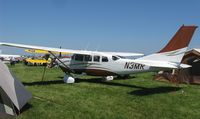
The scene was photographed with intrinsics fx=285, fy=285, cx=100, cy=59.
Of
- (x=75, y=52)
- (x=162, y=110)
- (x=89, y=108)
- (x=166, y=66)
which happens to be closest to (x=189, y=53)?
(x=166, y=66)

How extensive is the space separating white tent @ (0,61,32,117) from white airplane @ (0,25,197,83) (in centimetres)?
730

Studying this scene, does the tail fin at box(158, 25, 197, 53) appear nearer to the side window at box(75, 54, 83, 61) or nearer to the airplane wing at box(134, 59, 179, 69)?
the airplane wing at box(134, 59, 179, 69)

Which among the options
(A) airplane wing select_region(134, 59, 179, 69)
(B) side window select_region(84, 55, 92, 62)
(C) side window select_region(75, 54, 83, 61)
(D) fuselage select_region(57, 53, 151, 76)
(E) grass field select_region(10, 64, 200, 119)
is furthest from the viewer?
(C) side window select_region(75, 54, 83, 61)

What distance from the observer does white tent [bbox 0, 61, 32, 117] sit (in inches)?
320

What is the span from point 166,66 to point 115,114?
5804mm

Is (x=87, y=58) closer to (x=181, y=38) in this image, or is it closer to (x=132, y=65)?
(x=132, y=65)

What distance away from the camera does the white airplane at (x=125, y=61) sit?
14.6 metres

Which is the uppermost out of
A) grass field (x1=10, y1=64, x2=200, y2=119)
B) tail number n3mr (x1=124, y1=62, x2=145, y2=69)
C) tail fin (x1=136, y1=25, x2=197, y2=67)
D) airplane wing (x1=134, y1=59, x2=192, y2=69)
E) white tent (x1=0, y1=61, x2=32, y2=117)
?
tail fin (x1=136, y1=25, x2=197, y2=67)

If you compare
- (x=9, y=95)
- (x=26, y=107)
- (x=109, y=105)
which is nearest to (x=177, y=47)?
(x=109, y=105)

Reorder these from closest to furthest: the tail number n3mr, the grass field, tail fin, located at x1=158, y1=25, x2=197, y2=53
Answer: the grass field, tail fin, located at x1=158, y1=25, x2=197, y2=53, the tail number n3mr

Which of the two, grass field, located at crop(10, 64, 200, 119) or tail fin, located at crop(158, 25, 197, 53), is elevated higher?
tail fin, located at crop(158, 25, 197, 53)

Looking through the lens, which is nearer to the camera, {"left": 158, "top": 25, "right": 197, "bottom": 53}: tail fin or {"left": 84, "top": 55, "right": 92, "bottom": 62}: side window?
{"left": 158, "top": 25, "right": 197, "bottom": 53}: tail fin

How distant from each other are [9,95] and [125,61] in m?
9.17

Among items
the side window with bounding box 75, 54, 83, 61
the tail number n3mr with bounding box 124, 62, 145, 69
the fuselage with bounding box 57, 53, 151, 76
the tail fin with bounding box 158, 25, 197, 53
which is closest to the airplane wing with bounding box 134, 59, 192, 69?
the tail number n3mr with bounding box 124, 62, 145, 69
